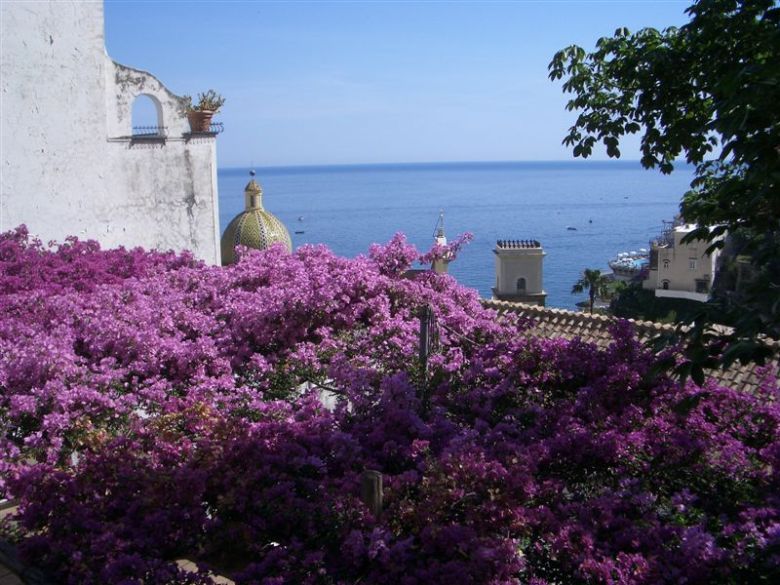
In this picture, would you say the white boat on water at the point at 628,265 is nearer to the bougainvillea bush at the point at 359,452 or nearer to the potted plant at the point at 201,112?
the potted plant at the point at 201,112

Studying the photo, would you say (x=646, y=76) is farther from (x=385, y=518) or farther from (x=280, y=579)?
(x=280, y=579)

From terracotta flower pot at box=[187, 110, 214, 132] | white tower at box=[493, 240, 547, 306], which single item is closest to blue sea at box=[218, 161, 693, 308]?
white tower at box=[493, 240, 547, 306]

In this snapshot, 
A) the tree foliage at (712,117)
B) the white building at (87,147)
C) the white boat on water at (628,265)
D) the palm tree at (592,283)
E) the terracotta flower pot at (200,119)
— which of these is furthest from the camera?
the white boat on water at (628,265)

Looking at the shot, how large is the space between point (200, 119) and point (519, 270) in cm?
1706

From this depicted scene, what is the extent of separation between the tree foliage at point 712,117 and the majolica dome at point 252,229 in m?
17.5

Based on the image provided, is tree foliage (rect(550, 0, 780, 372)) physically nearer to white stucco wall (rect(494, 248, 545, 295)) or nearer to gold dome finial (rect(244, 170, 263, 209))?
gold dome finial (rect(244, 170, 263, 209))

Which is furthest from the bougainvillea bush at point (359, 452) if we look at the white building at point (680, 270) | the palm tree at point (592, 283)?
the white building at point (680, 270)

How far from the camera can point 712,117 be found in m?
7.73

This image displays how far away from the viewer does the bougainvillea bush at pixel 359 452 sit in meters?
3.89

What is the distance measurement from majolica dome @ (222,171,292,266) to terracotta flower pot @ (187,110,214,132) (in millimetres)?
6366

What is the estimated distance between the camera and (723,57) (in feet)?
22.7

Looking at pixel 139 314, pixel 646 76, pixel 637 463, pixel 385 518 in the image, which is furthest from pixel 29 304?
pixel 646 76

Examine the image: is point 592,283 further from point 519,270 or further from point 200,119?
point 200,119

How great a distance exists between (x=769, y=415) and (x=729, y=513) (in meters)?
0.99
